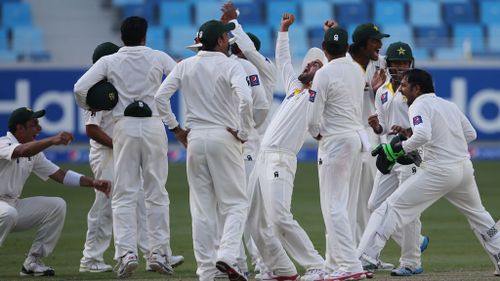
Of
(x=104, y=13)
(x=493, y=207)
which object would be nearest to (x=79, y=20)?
(x=104, y=13)

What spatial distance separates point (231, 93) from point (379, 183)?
2203 millimetres

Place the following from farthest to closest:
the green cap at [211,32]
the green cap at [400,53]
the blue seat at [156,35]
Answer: the blue seat at [156,35] → the green cap at [400,53] → the green cap at [211,32]

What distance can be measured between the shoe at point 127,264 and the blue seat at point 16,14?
1628 cm

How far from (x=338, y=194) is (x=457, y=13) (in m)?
18.9

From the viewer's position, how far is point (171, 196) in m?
18.0

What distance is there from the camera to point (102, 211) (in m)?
11.4

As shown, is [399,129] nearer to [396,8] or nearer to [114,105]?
[114,105]

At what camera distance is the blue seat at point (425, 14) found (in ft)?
90.1

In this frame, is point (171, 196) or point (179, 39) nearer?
point (171, 196)

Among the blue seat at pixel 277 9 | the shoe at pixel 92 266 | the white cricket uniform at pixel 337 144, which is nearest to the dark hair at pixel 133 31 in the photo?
the white cricket uniform at pixel 337 144

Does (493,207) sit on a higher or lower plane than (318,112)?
lower

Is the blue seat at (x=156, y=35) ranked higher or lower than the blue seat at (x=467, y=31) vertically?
lower

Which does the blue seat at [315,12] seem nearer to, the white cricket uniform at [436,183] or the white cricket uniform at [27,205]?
the white cricket uniform at [27,205]

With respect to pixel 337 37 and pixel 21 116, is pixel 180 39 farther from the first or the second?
pixel 337 37
